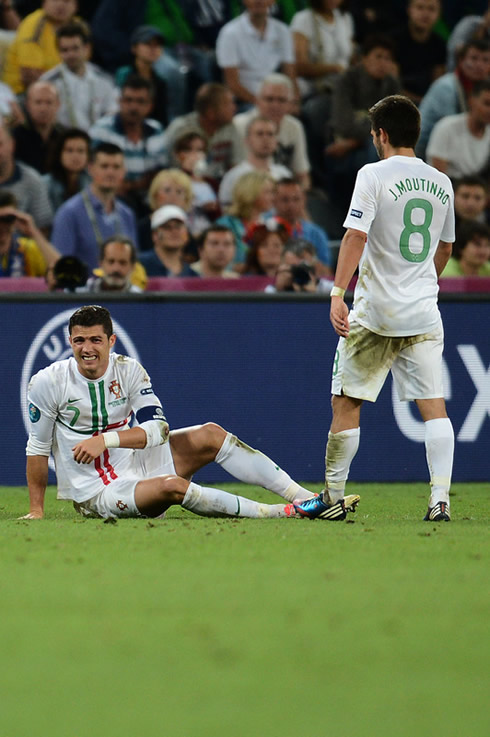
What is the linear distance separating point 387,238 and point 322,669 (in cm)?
336

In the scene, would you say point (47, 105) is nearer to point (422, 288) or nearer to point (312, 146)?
point (312, 146)

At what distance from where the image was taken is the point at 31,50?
1248cm

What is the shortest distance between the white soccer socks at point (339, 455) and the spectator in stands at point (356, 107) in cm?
680

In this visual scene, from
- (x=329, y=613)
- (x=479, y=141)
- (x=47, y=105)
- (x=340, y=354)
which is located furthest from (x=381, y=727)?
(x=479, y=141)

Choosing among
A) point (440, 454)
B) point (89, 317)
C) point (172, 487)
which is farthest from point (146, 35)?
point (440, 454)

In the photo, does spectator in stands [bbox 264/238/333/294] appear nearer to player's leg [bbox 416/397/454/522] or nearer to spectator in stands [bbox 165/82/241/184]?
spectator in stands [bbox 165/82/241/184]

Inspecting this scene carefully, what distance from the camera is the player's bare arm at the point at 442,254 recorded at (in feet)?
22.3

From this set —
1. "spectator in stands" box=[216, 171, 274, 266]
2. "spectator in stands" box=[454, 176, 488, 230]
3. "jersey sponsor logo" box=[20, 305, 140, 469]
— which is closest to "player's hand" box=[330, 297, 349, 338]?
"jersey sponsor logo" box=[20, 305, 140, 469]

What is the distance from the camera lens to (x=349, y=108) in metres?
12.9

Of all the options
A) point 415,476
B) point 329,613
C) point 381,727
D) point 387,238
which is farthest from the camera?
point 415,476

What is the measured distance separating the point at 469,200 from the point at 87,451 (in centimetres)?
605

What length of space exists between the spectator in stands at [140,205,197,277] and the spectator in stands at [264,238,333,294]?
1.02 meters

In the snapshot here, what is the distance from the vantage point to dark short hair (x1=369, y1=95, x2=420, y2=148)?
20.6ft

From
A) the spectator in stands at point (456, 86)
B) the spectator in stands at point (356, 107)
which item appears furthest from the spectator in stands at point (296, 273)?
the spectator in stands at point (456, 86)
